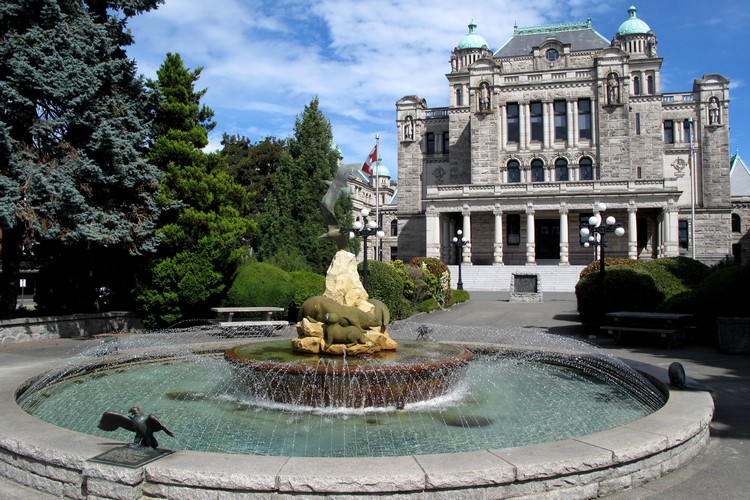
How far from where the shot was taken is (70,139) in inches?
677

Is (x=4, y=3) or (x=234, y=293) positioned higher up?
(x=4, y=3)

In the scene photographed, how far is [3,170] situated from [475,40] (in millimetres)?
62913

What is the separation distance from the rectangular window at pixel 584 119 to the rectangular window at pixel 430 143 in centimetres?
1541

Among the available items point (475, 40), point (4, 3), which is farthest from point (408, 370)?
point (475, 40)

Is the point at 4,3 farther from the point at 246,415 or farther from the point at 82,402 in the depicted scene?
the point at 246,415

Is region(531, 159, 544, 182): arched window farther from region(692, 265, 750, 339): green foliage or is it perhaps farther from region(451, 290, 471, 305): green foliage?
region(692, 265, 750, 339): green foliage

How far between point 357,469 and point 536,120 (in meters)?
55.6

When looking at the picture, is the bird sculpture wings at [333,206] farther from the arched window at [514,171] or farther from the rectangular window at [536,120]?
the rectangular window at [536,120]

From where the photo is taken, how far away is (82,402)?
8.65 meters

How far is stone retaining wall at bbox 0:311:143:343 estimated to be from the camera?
15.9 meters

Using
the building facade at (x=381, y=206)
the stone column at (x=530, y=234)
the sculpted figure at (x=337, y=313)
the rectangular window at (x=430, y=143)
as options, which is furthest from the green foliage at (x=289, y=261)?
the rectangular window at (x=430, y=143)

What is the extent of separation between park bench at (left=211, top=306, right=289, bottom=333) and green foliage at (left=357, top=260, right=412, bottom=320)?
365 cm

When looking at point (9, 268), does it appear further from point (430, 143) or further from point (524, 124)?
point (430, 143)

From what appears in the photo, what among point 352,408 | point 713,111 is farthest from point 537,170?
point 352,408
